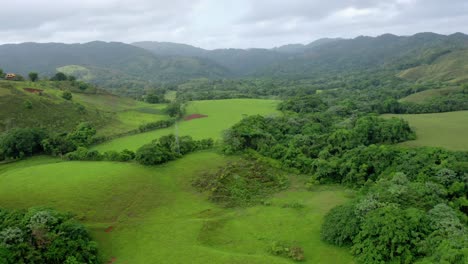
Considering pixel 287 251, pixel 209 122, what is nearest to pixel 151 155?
pixel 287 251

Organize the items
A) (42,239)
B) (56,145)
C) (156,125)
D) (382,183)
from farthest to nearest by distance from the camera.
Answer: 1. (156,125)
2. (56,145)
3. (382,183)
4. (42,239)

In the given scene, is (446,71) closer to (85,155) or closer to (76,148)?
(76,148)

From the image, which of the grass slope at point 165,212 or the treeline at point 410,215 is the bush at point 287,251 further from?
the treeline at point 410,215

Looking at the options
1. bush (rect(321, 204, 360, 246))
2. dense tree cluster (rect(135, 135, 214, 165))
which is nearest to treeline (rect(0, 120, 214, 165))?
dense tree cluster (rect(135, 135, 214, 165))

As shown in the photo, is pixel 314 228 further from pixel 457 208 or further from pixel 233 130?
pixel 233 130

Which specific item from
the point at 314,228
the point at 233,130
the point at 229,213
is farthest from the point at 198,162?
the point at 314,228

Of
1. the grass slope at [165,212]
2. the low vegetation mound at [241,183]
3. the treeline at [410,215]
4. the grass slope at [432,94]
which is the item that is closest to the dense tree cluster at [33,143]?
the grass slope at [165,212]

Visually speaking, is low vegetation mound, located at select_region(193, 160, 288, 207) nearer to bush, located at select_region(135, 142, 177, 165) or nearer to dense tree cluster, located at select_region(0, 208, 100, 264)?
bush, located at select_region(135, 142, 177, 165)

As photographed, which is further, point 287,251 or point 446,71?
point 446,71
